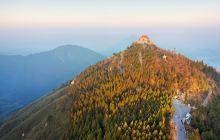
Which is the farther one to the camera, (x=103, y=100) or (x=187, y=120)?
(x=103, y=100)

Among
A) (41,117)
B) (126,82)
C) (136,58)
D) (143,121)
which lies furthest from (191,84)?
(41,117)

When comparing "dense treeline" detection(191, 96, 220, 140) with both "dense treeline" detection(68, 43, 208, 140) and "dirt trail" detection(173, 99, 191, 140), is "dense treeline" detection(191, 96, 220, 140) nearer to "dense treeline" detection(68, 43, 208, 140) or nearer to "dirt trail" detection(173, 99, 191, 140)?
"dirt trail" detection(173, 99, 191, 140)

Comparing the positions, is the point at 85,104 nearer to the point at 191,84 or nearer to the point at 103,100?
the point at 103,100

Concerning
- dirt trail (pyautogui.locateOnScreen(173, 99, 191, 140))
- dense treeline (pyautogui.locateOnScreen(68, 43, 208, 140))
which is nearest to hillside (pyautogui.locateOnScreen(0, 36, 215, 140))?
dense treeline (pyautogui.locateOnScreen(68, 43, 208, 140))

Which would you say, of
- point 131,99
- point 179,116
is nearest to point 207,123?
point 179,116

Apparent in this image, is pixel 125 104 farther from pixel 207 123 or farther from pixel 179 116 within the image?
pixel 207 123

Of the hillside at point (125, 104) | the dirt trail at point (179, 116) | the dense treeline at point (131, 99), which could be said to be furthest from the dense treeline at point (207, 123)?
the dense treeline at point (131, 99)

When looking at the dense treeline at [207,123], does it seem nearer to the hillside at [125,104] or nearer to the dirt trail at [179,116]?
the dirt trail at [179,116]
